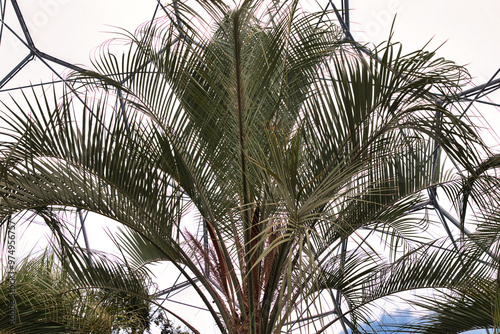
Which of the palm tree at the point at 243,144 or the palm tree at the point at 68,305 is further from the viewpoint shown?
the palm tree at the point at 68,305

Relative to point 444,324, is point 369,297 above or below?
above

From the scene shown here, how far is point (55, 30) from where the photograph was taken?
9688mm

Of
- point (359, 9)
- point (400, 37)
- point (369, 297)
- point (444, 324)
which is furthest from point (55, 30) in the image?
point (444, 324)

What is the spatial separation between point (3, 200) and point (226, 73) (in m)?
1.90

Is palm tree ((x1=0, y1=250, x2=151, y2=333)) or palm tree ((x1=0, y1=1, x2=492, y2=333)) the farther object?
palm tree ((x1=0, y1=250, x2=151, y2=333))

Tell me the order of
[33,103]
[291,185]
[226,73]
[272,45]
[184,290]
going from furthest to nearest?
[184,290] < [33,103] < [226,73] < [272,45] < [291,185]

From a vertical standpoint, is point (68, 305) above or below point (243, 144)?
below

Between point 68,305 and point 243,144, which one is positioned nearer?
point 243,144

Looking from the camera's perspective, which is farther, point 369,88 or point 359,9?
point 359,9

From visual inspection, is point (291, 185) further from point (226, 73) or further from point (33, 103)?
point (33, 103)

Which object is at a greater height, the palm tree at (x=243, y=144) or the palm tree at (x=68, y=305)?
the palm tree at (x=243, y=144)

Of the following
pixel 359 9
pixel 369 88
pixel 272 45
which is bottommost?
pixel 369 88

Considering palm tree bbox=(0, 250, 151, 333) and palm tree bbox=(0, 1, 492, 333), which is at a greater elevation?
palm tree bbox=(0, 1, 492, 333)

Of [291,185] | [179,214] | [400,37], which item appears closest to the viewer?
[291,185]
